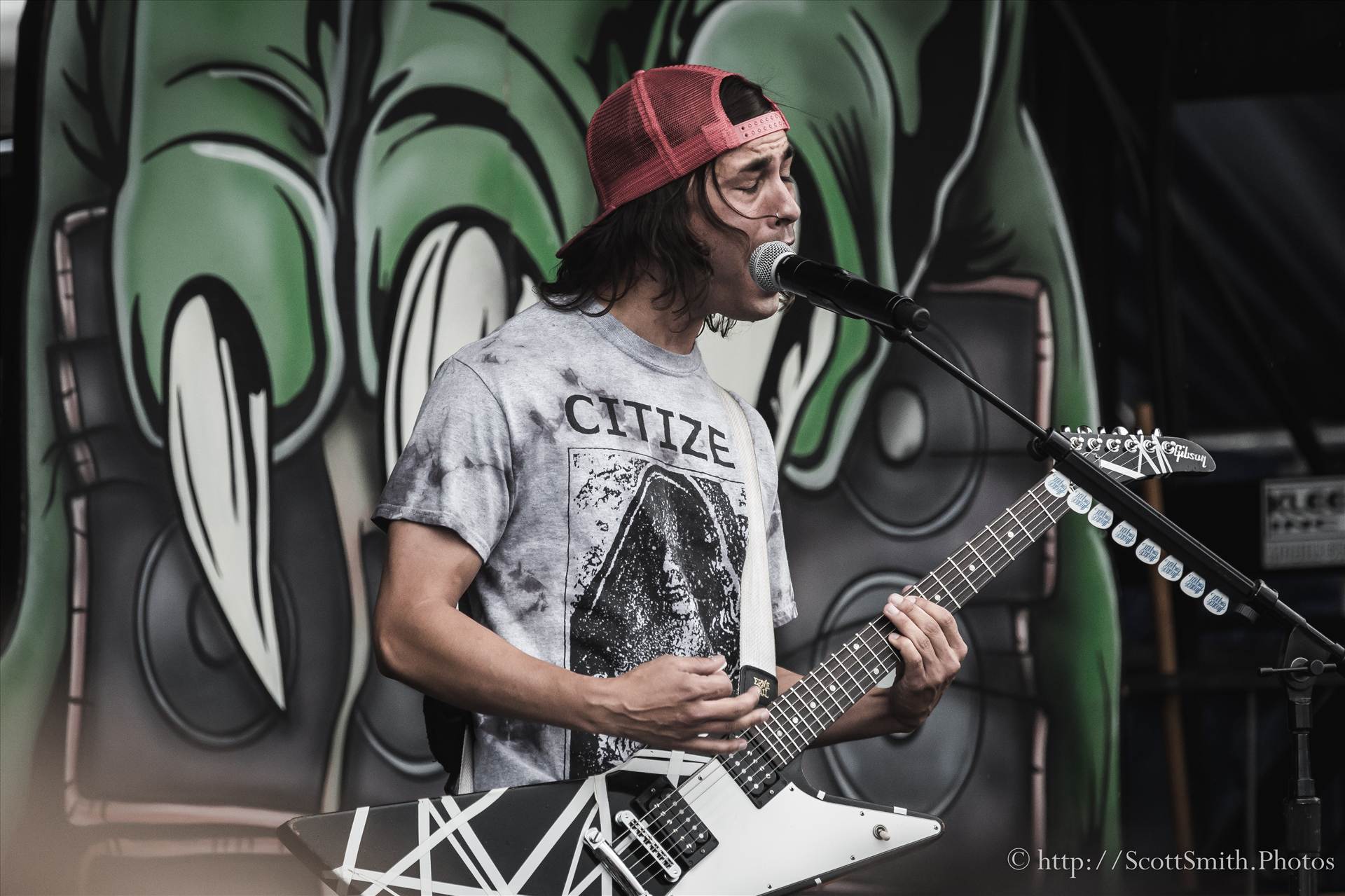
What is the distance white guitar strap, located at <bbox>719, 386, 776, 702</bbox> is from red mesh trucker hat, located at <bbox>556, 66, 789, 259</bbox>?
0.41 meters

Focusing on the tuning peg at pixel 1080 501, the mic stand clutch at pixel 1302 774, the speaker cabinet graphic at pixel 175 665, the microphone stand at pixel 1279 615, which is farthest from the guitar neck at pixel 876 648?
the speaker cabinet graphic at pixel 175 665

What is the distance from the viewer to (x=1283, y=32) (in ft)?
12.9

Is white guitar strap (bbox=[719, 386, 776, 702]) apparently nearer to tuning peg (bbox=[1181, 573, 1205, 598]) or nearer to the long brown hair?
the long brown hair

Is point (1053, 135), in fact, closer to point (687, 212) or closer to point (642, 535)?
point (687, 212)

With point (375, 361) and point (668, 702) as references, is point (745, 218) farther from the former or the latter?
point (375, 361)

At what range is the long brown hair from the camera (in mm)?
2230

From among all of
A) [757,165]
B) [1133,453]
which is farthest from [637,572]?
[1133,453]

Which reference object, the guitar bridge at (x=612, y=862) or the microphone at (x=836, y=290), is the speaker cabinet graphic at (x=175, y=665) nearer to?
the guitar bridge at (x=612, y=862)

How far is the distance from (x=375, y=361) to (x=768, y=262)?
2.01 meters

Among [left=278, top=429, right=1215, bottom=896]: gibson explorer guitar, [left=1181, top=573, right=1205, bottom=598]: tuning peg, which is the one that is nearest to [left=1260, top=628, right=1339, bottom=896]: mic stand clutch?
[left=1181, top=573, right=1205, bottom=598]: tuning peg

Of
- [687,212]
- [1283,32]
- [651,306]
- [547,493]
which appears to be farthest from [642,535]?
[1283,32]

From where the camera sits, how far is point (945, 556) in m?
3.83

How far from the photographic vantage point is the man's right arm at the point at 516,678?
1.84 m

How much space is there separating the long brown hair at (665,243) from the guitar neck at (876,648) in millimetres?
630
